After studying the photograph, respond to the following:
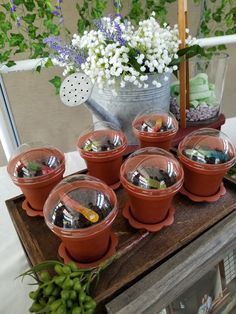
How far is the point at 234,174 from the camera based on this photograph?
2.17 ft

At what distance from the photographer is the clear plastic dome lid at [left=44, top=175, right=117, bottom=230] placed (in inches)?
14.3

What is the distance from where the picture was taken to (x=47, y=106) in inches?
48.3

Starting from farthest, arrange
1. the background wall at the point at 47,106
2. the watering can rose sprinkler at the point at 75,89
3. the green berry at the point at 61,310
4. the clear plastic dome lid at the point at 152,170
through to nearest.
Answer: the background wall at the point at 47,106, the watering can rose sprinkler at the point at 75,89, the clear plastic dome lid at the point at 152,170, the green berry at the point at 61,310

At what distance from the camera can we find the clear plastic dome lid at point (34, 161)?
1.49 feet

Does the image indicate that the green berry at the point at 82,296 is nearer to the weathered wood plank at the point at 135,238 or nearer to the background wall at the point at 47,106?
the weathered wood plank at the point at 135,238

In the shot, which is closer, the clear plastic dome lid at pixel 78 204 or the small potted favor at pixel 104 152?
the clear plastic dome lid at pixel 78 204

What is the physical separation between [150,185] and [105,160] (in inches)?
4.4

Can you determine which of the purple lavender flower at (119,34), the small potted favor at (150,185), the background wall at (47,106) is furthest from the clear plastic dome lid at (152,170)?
the background wall at (47,106)

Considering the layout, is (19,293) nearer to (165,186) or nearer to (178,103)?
(165,186)

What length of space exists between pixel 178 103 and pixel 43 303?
1.86ft

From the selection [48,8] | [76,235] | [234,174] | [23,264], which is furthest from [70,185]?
[48,8]

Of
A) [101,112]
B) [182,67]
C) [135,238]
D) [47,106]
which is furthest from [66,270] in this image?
[47,106]

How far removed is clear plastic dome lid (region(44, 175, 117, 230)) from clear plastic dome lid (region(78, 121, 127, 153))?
3.6 inches

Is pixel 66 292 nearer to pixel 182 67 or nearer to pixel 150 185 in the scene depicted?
pixel 150 185
